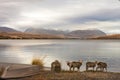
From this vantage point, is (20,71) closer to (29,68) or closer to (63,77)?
(29,68)

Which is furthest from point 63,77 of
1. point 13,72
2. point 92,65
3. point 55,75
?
point 92,65

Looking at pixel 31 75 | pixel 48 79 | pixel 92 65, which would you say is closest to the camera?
A: pixel 31 75

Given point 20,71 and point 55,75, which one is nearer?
point 20,71

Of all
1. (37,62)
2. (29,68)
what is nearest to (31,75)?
(29,68)

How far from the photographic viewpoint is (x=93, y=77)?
15664mm

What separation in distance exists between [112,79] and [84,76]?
1.46 meters

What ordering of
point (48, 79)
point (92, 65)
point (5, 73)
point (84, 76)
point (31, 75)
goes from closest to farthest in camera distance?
point (5, 73), point (31, 75), point (48, 79), point (84, 76), point (92, 65)

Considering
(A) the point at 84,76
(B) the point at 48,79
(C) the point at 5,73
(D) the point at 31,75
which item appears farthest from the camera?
(A) the point at 84,76

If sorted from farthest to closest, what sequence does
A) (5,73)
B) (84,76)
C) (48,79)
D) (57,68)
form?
(57,68)
(84,76)
(48,79)
(5,73)

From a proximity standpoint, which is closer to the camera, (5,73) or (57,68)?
(5,73)

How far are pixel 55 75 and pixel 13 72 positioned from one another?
364cm

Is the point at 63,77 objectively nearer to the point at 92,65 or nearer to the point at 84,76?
the point at 84,76

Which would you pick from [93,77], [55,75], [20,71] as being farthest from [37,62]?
[20,71]

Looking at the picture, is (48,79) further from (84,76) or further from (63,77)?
(84,76)
